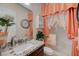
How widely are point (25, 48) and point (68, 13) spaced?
2.10ft

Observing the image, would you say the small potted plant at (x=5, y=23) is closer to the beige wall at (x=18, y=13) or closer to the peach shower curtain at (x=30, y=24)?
the beige wall at (x=18, y=13)

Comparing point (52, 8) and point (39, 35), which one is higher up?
point (52, 8)

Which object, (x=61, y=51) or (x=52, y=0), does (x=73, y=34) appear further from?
(x=52, y=0)

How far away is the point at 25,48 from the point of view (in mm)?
1953

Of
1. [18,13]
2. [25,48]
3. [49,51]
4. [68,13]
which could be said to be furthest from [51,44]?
[18,13]

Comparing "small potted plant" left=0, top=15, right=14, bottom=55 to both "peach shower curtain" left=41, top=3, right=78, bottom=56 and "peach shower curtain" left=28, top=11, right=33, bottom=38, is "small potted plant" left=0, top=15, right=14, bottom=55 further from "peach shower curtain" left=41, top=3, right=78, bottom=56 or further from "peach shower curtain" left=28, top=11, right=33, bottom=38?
"peach shower curtain" left=41, top=3, right=78, bottom=56

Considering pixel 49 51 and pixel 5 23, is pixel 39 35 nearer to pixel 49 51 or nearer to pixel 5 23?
pixel 49 51

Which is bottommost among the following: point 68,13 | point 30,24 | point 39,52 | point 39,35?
point 39,52

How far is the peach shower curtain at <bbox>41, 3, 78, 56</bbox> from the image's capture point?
1.92 m

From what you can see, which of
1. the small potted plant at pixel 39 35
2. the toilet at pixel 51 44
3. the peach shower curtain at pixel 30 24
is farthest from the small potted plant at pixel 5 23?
the toilet at pixel 51 44

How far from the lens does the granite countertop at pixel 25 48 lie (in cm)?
194

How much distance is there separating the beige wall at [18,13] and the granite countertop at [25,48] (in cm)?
11

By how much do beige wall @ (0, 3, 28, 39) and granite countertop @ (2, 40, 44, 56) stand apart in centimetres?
11

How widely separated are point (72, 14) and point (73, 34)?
0.23m
